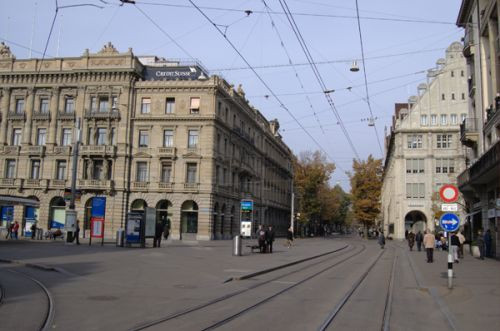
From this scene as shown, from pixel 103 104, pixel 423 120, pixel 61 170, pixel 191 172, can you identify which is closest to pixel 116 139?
pixel 103 104

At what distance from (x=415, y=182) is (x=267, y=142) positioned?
23.3 meters

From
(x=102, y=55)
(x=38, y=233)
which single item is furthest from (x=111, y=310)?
(x=102, y=55)

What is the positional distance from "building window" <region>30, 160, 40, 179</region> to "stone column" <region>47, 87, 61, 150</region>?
8.13 feet

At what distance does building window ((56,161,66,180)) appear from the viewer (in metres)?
52.4

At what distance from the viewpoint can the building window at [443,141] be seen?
68.4m

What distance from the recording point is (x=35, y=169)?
2099 inches

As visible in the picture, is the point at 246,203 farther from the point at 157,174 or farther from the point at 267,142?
the point at 267,142

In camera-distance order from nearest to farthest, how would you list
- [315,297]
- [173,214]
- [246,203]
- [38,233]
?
[315,297] < [246,203] < [38,233] < [173,214]

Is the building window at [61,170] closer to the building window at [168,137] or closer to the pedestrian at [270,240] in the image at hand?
the building window at [168,137]

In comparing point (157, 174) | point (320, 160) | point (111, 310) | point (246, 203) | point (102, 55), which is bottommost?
point (111, 310)

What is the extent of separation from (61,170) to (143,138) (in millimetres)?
9582

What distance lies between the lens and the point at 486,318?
959 cm

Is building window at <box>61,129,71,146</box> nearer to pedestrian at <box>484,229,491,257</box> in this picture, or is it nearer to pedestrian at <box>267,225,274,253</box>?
pedestrian at <box>267,225,274,253</box>

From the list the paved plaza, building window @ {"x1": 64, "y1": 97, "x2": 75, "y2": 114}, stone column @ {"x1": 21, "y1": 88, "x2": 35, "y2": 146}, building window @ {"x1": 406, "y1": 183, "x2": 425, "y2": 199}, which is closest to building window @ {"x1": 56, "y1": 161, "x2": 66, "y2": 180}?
stone column @ {"x1": 21, "y1": 88, "x2": 35, "y2": 146}
